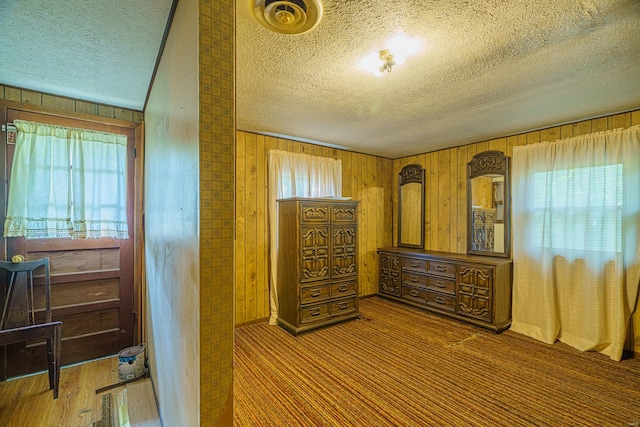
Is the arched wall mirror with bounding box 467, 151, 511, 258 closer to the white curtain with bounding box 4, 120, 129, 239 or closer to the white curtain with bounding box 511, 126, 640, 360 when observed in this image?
the white curtain with bounding box 511, 126, 640, 360

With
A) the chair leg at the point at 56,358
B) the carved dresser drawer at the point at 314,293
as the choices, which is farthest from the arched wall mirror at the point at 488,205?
the chair leg at the point at 56,358

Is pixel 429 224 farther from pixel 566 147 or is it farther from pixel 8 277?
pixel 8 277

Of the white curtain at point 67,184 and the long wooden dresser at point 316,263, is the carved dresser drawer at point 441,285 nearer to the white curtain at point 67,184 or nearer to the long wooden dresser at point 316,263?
the long wooden dresser at point 316,263

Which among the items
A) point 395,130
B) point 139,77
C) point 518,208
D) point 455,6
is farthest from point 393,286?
point 139,77

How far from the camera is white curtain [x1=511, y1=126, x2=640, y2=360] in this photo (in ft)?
8.66

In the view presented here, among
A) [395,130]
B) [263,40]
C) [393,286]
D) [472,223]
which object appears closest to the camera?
[263,40]

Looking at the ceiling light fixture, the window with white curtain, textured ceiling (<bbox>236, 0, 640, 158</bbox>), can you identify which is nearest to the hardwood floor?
textured ceiling (<bbox>236, 0, 640, 158</bbox>)

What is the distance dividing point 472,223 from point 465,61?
2.64 meters

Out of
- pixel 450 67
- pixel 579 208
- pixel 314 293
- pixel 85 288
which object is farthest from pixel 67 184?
pixel 579 208

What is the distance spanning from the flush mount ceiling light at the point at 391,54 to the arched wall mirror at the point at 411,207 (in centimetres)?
295

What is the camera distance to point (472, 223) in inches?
153

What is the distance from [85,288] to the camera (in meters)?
2.47

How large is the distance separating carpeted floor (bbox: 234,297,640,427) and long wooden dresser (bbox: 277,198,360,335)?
0.25 m

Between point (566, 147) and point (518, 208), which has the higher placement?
point (566, 147)
